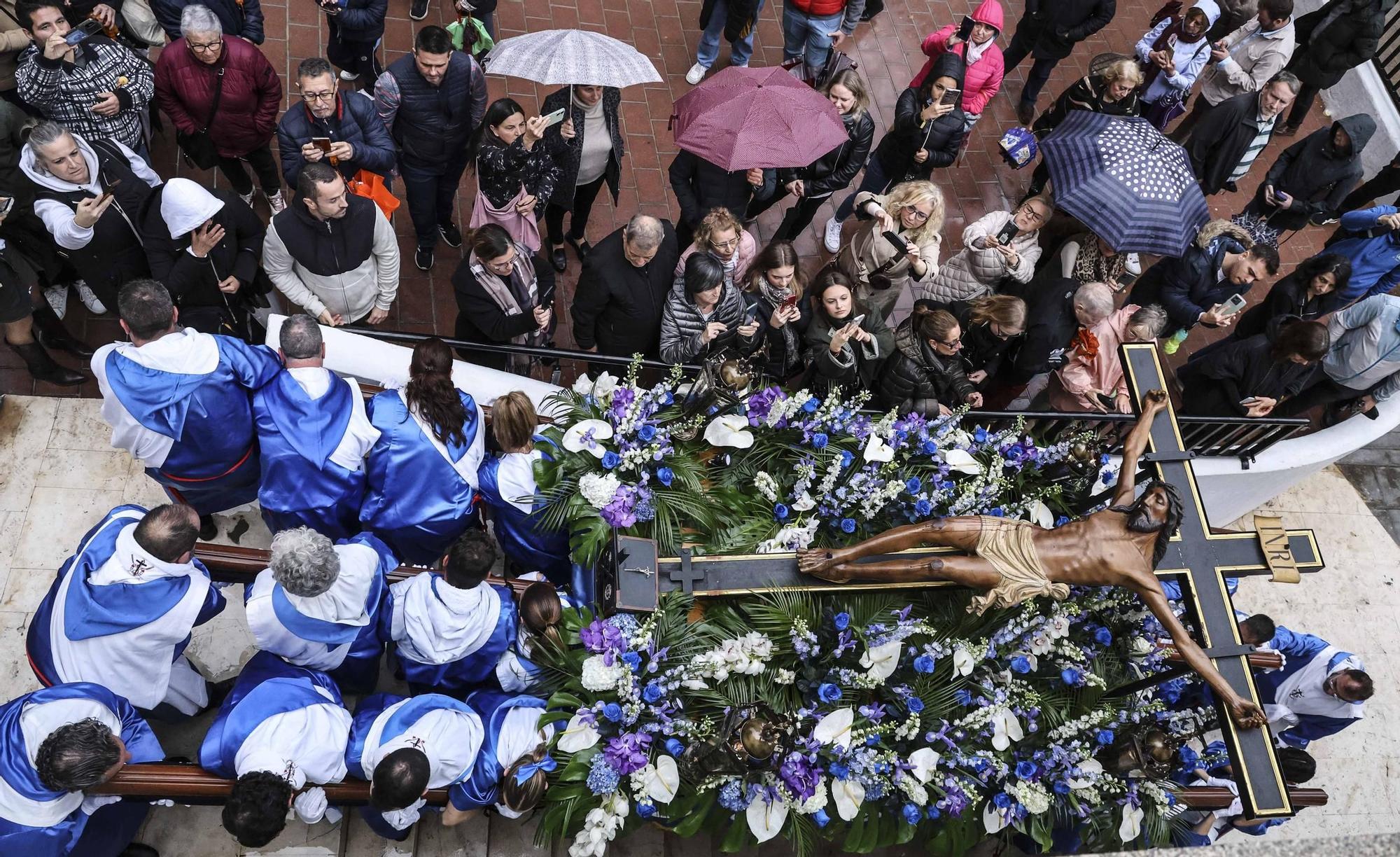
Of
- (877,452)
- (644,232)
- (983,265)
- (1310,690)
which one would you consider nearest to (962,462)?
(877,452)

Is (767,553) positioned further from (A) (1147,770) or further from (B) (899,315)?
(B) (899,315)

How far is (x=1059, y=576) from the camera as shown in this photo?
407 centimetres

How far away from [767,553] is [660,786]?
3.43 feet

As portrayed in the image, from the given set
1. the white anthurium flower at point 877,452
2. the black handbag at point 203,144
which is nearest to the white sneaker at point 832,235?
the white anthurium flower at point 877,452

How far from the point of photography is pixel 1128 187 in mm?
6383

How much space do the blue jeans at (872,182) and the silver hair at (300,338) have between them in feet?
14.4

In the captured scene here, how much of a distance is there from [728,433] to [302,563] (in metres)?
1.94

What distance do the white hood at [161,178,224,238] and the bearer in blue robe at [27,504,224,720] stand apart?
6.13ft

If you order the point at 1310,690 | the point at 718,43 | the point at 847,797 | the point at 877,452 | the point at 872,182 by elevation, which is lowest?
the point at 1310,690

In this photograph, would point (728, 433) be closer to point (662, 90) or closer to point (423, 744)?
point (423, 744)

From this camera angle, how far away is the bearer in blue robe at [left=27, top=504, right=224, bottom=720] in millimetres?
3744

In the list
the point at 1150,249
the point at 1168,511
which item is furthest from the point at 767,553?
the point at 1150,249

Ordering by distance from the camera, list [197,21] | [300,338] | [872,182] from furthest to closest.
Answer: [872,182]
[197,21]
[300,338]

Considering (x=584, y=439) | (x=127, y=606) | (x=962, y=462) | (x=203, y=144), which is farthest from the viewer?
(x=203, y=144)
